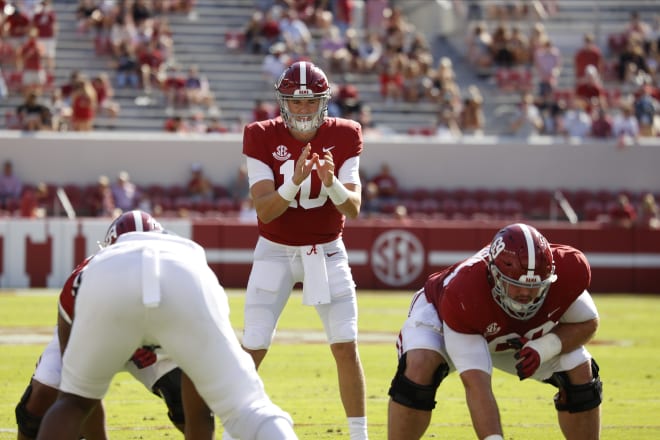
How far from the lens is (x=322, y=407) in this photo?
30.2 feet

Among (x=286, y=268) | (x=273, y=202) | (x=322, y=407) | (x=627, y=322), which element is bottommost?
(x=627, y=322)

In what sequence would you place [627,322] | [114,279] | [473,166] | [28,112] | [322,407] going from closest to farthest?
[114,279], [322,407], [627,322], [28,112], [473,166]

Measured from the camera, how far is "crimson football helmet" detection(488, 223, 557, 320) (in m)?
A: 6.16

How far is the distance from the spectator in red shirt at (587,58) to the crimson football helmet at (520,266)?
2097 centimetres

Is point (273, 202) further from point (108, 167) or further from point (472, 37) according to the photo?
point (472, 37)

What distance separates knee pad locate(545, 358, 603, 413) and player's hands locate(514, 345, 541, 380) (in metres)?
0.33

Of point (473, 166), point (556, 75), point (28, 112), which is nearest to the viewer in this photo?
point (28, 112)

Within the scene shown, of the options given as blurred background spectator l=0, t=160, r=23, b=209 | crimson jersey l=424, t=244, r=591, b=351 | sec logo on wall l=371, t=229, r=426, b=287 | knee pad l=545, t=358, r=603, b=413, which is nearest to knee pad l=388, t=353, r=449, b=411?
crimson jersey l=424, t=244, r=591, b=351

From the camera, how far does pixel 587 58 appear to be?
87.1 feet

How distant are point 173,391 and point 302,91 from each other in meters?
2.00

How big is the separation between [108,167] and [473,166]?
23.9 feet

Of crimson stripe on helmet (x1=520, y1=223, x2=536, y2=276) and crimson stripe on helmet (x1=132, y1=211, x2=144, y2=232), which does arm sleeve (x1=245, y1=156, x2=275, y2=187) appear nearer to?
crimson stripe on helmet (x1=132, y1=211, x2=144, y2=232)

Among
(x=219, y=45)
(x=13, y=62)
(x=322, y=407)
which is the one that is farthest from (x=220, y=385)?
(x=219, y=45)

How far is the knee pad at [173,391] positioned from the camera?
6.46 metres
